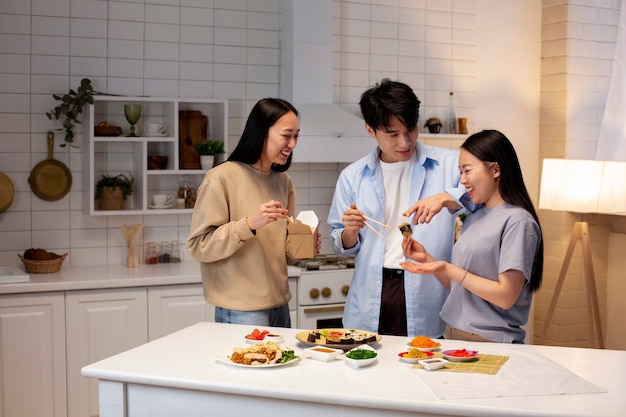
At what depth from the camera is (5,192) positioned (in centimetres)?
460

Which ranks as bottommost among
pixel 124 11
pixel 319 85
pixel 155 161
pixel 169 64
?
pixel 155 161

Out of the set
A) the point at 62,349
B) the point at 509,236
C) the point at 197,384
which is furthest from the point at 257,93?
the point at 197,384

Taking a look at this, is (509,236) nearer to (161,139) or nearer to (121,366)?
(121,366)

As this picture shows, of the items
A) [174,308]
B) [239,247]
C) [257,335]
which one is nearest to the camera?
[257,335]

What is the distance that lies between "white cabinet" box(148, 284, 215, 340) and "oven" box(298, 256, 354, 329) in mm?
Answer: 552

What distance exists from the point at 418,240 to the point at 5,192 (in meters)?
2.65

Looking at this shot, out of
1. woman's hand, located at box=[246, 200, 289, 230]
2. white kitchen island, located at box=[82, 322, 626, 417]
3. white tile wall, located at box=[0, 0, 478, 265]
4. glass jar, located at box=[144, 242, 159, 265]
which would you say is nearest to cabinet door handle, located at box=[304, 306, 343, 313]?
white tile wall, located at box=[0, 0, 478, 265]

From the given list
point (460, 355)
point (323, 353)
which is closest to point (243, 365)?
point (323, 353)

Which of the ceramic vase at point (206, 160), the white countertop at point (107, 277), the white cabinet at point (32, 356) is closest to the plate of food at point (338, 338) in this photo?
the white countertop at point (107, 277)

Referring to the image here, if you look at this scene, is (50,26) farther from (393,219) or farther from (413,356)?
(413,356)

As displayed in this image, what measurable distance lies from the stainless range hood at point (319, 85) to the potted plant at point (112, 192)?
1.06m

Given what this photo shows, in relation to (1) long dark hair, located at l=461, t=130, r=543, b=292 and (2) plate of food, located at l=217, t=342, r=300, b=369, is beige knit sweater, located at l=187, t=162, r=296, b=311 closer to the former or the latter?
(2) plate of food, located at l=217, t=342, r=300, b=369

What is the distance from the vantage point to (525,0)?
5.61m

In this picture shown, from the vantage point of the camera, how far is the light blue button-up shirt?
318 cm
